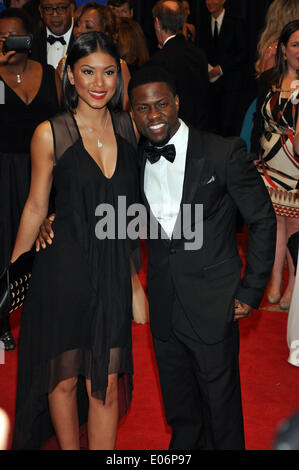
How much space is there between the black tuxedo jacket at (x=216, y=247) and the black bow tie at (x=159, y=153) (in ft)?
0.20

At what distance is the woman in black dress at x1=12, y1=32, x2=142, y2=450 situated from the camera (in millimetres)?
2645

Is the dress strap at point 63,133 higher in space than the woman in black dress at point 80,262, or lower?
higher

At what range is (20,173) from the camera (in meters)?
4.16

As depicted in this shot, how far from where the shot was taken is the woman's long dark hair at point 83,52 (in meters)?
2.64

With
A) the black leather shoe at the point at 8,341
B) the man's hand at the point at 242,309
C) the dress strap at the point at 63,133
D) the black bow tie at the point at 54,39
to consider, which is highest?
the black bow tie at the point at 54,39

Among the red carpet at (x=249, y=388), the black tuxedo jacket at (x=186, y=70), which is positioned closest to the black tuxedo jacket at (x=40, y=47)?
the black tuxedo jacket at (x=186, y=70)

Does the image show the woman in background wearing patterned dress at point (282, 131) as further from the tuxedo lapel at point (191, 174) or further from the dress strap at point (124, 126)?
the tuxedo lapel at point (191, 174)

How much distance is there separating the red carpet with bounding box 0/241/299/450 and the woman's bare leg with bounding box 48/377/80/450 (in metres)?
0.26

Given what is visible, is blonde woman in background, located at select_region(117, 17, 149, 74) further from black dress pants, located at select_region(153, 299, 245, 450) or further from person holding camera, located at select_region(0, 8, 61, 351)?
black dress pants, located at select_region(153, 299, 245, 450)

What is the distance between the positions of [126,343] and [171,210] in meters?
0.53

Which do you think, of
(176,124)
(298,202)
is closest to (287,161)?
(298,202)

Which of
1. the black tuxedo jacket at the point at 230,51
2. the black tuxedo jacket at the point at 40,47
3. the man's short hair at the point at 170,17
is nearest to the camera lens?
the black tuxedo jacket at the point at 40,47

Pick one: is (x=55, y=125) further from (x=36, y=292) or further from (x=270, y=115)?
(x=270, y=115)

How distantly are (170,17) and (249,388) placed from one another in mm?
2851
